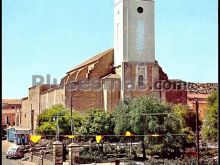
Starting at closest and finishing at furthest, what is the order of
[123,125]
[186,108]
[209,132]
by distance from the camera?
[209,132] → [123,125] → [186,108]

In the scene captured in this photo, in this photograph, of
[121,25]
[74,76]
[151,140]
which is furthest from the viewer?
[74,76]

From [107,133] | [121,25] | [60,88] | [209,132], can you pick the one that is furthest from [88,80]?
[209,132]

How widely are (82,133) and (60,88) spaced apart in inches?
542

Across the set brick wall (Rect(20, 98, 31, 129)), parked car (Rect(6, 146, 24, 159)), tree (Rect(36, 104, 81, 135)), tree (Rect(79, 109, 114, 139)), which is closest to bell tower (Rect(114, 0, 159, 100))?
tree (Rect(36, 104, 81, 135))

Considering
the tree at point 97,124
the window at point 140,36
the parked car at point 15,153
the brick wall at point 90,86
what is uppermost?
the window at point 140,36

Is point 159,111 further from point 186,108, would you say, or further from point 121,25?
point 121,25

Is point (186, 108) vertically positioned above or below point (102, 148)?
above

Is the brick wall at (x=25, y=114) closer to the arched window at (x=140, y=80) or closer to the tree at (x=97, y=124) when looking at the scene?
the arched window at (x=140, y=80)

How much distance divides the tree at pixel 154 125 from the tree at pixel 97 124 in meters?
2.51

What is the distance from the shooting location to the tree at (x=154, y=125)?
20.6 m

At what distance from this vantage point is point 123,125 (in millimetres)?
23031

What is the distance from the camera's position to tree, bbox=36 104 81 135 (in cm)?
2875

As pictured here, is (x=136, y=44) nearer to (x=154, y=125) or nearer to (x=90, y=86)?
(x=90, y=86)

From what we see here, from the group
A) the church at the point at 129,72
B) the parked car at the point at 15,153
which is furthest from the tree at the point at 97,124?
the church at the point at 129,72
